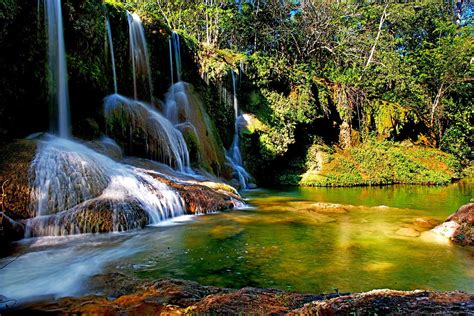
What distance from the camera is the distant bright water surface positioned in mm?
4633

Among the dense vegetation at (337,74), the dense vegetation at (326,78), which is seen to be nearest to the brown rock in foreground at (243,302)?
the dense vegetation at (326,78)

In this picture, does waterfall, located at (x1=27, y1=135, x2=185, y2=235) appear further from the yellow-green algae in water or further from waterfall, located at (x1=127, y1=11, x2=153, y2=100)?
waterfall, located at (x1=127, y1=11, x2=153, y2=100)

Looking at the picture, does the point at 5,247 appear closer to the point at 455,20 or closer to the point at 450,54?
the point at 450,54

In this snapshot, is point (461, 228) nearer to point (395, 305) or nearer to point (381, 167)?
point (395, 305)

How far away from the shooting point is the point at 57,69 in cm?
1066

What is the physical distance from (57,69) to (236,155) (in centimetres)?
1022

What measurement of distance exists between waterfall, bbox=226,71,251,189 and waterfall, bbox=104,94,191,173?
4273 mm

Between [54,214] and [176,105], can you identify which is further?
[176,105]

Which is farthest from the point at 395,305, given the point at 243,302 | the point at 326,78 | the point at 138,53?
the point at 326,78

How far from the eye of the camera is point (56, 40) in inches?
418

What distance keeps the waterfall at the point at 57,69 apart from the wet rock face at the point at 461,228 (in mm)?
10294

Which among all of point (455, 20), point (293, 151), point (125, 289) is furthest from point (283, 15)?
point (125, 289)

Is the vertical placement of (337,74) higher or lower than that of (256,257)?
higher

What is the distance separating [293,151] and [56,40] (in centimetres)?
1478
